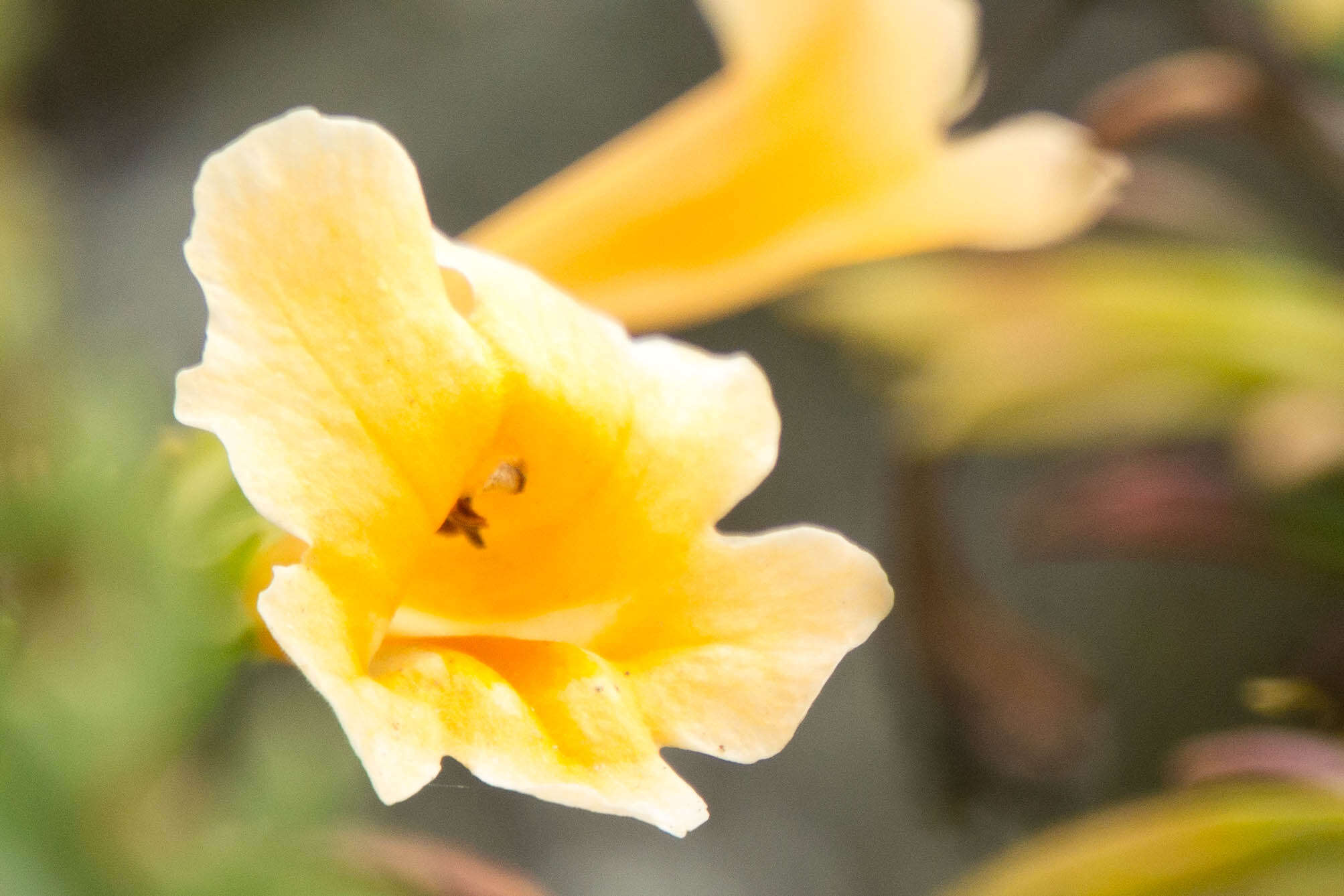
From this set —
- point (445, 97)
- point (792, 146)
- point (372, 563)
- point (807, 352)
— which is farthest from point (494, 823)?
point (372, 563)

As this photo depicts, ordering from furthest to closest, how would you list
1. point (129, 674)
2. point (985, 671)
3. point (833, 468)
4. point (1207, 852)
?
Answer: 1. point (833, 468)
2. point (985, 671)
3. point (1207, 852)
4. point (129, 674)

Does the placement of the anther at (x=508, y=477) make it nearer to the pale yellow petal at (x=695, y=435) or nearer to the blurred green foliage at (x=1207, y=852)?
the pale yellow petal at (x=695, y=435)

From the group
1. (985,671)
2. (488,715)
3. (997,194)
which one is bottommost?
(985,671)

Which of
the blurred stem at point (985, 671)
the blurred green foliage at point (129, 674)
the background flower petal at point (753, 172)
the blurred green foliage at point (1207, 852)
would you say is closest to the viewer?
the blurred green foliage at point (129, 674)

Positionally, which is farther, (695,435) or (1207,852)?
(1207,852)

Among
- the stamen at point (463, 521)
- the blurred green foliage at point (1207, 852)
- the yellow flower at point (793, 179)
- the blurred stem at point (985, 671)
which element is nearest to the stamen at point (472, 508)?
the stamen at point (463, 521)

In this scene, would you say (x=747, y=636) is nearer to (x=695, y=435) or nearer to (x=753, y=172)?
(x=695, y=435)

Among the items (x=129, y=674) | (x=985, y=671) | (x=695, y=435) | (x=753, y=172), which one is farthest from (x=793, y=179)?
(x=985, y=671)

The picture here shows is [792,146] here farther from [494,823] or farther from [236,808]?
[494,823]
